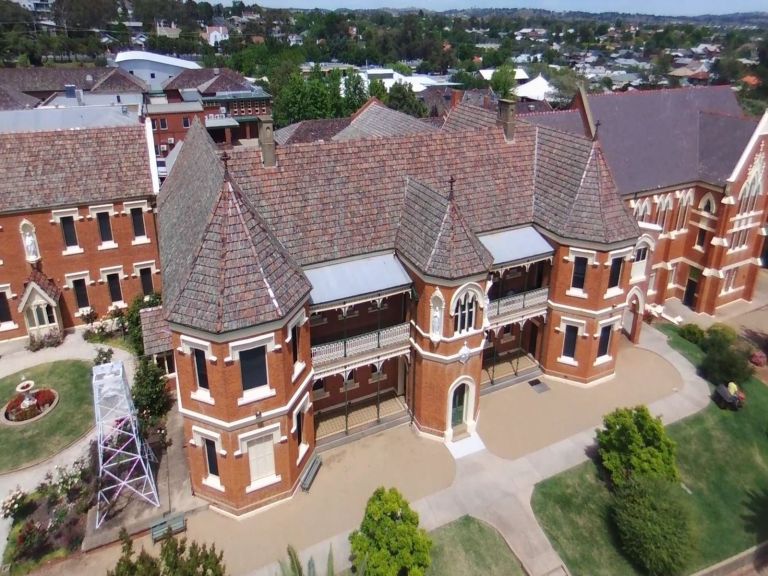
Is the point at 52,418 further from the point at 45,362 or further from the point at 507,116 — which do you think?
the point at 507,116

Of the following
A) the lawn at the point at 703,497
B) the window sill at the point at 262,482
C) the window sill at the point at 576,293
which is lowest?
the lawn at the point at 703,497

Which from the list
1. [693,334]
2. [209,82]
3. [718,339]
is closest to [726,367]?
[718,339]

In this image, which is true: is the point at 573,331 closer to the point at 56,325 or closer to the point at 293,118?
the point at 56,325

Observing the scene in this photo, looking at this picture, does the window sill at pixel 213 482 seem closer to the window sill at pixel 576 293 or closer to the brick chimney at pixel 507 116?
the window sill at pixel 576 293

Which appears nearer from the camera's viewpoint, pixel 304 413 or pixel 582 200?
pixel 304 413

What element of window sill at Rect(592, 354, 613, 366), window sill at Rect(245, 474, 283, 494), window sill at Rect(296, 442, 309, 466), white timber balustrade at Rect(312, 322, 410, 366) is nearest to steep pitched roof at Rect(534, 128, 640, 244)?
window sill at Rect(592, 354, 613, 366)

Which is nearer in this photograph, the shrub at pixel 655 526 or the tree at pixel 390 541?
the tree at pixel 390 541

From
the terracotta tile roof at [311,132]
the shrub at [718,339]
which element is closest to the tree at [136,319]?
the terracotta tile roof at [311,132]
